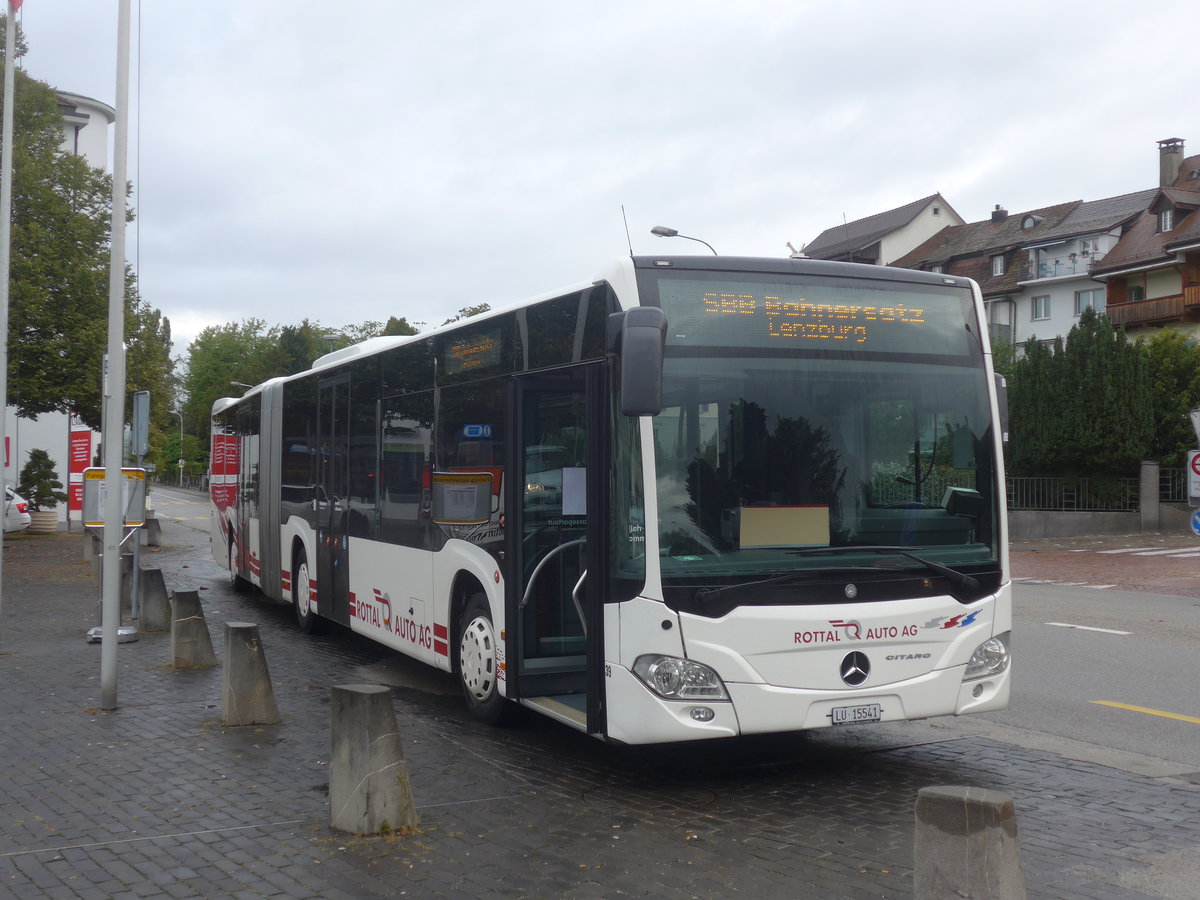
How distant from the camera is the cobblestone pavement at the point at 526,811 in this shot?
539 cm

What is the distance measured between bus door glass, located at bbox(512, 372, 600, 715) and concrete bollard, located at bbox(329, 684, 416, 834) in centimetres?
186

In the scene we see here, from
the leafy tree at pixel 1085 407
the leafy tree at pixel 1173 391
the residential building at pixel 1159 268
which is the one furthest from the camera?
the residential building at pixel 1159 268

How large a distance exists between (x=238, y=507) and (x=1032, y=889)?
14979 mm

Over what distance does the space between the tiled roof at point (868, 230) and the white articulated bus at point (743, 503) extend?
63.2 m

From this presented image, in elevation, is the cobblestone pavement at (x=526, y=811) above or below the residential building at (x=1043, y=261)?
below

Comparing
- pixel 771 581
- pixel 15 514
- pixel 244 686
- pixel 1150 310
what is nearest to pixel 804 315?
pixel 771 581

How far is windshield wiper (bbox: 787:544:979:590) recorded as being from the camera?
6863 mm

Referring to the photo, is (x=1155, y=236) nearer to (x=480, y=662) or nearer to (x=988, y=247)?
(x=988, y=247)

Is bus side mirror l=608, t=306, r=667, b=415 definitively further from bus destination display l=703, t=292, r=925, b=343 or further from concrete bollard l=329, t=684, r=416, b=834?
concrete bollard l=329, t=684, r=416, b=834

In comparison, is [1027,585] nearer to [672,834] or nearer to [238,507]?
[238,507]

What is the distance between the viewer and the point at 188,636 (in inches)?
461

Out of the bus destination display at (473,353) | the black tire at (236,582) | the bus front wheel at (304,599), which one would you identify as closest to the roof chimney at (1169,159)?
the black tire at (236,582)

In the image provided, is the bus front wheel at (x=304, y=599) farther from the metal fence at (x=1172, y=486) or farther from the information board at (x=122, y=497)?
the metal fence at (x=1172, y=486)

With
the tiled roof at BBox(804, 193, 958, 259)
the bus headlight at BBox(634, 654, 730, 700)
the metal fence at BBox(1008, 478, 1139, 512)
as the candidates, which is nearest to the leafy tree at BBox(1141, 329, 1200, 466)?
the metal fence at BBox(1008, 478, 1139, 512)
